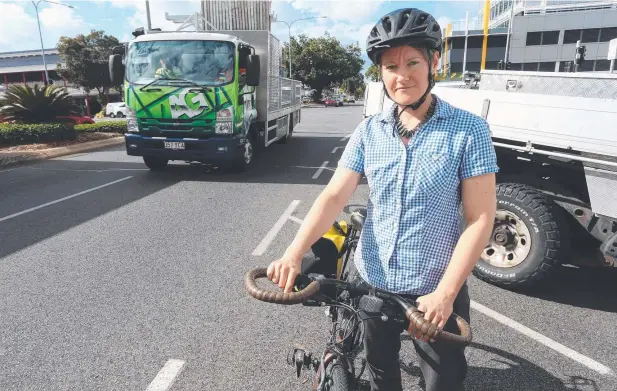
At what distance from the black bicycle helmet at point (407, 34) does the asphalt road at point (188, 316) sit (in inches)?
78.3

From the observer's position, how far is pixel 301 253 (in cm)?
159

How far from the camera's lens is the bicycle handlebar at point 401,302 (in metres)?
1.24

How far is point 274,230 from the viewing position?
5.59 m

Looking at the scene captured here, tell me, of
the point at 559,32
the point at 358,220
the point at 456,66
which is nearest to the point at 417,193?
the point at 358,220

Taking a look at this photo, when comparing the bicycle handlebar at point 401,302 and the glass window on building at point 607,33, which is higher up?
the glass window on building at point 607,33

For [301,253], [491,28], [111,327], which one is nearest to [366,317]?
[301,253]

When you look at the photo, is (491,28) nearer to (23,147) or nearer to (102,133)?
(102,133)

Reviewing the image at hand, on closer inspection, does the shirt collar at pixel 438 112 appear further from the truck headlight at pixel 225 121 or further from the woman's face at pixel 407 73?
the truck headlight at pixel 225 121

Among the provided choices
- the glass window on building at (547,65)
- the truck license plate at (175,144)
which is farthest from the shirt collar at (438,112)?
the glass window on building at (547,65)

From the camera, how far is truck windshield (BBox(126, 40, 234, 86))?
8.20 m

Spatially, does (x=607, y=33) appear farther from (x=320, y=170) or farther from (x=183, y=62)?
(x=183, y=62)

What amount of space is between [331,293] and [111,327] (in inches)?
92.7

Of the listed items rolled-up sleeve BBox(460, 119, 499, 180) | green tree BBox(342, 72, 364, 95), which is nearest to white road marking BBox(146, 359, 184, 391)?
rolled-up sleeve BBox(460, 119, 499, 180)

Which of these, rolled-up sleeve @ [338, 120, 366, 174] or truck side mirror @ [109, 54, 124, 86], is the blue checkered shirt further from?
truck side mirror @ [109, 54, 124, 86]
